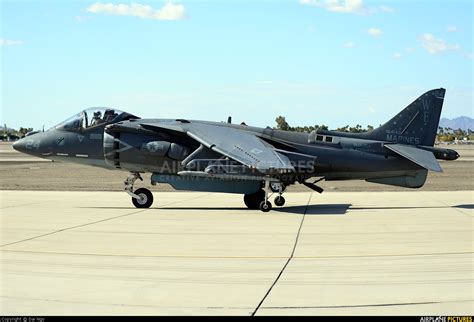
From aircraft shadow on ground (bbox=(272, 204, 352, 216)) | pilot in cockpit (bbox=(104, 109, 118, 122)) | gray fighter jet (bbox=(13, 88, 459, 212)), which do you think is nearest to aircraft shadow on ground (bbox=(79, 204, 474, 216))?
aircraft shadow on ground (bbox=(272, 204, 352, 216))

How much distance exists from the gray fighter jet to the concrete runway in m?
0.97

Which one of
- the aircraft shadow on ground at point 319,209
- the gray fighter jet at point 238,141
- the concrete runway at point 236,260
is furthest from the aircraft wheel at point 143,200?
the aircraft shadow on ground at point 319,209

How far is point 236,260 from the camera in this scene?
10.4 meters

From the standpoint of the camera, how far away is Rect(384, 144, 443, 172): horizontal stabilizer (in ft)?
57.7

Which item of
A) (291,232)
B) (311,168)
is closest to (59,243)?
(291,232)

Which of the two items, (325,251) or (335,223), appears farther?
(335,223)

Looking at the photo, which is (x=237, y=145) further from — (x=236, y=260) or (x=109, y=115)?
(x=236, y=260)

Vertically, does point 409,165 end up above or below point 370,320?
above

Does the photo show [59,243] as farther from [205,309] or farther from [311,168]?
[311,168]

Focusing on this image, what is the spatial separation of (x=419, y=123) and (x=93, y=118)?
1022 cm

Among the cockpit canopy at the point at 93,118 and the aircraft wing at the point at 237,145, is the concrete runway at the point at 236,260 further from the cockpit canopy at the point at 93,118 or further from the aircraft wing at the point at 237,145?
the cockpit canopy at the point at 93,118

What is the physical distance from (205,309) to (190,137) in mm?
11884

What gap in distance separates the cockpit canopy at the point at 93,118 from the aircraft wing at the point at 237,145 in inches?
45.8

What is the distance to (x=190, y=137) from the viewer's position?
18.7 m
